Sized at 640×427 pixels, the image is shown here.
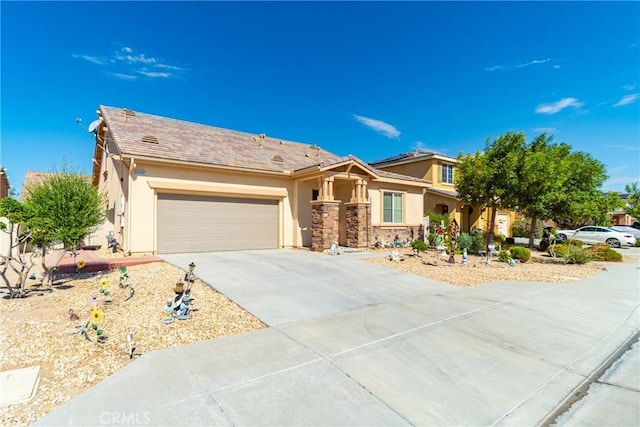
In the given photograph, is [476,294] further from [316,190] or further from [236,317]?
[316,190]

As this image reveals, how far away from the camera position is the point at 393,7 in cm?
1242

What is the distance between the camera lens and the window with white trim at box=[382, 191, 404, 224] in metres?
16.4

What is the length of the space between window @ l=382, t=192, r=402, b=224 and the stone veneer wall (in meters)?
0.49

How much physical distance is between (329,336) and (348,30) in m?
14.4

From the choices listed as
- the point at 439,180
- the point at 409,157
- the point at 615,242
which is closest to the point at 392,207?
the point at 439,180

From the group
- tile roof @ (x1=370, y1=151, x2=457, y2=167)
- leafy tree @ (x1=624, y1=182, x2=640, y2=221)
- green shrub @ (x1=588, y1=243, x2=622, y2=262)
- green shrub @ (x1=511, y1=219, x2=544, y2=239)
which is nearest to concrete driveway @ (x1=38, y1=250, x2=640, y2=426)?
green shrub @ (x1=588, y1=243, x2=622, y2=262)

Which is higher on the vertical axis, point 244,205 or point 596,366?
point 244,205

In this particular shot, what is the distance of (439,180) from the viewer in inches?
881

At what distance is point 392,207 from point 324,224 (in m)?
5.29

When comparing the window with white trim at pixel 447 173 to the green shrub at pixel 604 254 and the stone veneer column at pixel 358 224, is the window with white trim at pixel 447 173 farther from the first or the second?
the stone veneer column at pixel 358 224

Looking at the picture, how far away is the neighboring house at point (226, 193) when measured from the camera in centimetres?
1120

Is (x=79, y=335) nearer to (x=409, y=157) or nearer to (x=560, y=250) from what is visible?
(x=560, y=250)

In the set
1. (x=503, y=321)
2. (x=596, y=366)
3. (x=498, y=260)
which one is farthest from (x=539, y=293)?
(x=498, y=260)

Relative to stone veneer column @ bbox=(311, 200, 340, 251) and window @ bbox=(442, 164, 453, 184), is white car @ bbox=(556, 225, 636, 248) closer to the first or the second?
window @ bbox=(442, 164, 453, 184)
